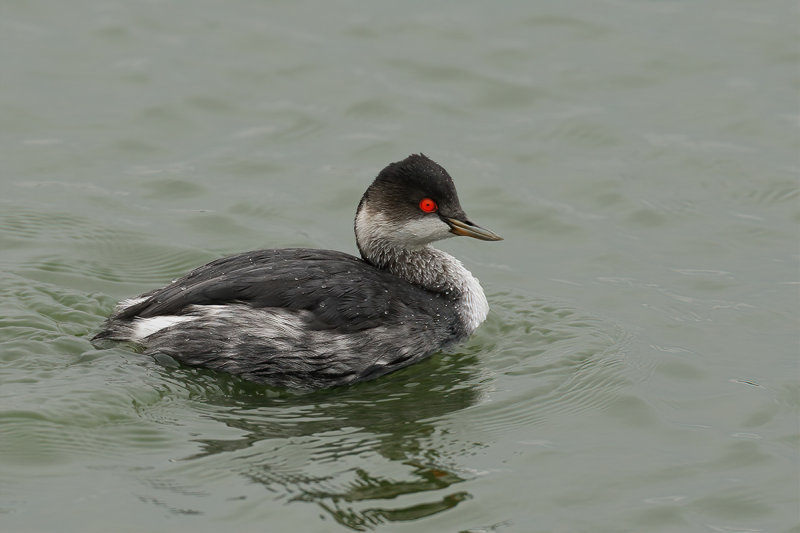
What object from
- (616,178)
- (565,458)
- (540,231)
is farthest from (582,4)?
(565,458)

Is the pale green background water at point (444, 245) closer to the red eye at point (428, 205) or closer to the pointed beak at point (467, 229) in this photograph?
the pointed beak at point (467, 229)

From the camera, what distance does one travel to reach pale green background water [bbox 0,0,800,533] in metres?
7.29

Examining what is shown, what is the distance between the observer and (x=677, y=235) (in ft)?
35.8

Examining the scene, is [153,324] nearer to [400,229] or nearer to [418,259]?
[400,229]

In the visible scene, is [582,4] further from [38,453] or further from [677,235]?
[38,453]

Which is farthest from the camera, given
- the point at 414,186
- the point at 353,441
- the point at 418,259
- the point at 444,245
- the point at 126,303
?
the point at 444,245

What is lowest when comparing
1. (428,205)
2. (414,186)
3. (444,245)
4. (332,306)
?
(444,245)

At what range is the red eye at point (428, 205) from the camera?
Answer: 8.93 meters

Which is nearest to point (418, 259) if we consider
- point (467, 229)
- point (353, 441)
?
point (467, 229)

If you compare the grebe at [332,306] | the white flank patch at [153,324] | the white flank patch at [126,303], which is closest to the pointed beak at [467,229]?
the grebe at [332,306]

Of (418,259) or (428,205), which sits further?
(418,259)

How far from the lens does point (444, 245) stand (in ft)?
36.5

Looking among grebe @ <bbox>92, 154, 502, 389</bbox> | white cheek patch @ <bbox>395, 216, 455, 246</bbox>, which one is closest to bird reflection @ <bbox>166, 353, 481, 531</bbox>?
grebe @ <bbox>92, 154, 502, 389</bbox>

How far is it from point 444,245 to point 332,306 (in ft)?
9.55
